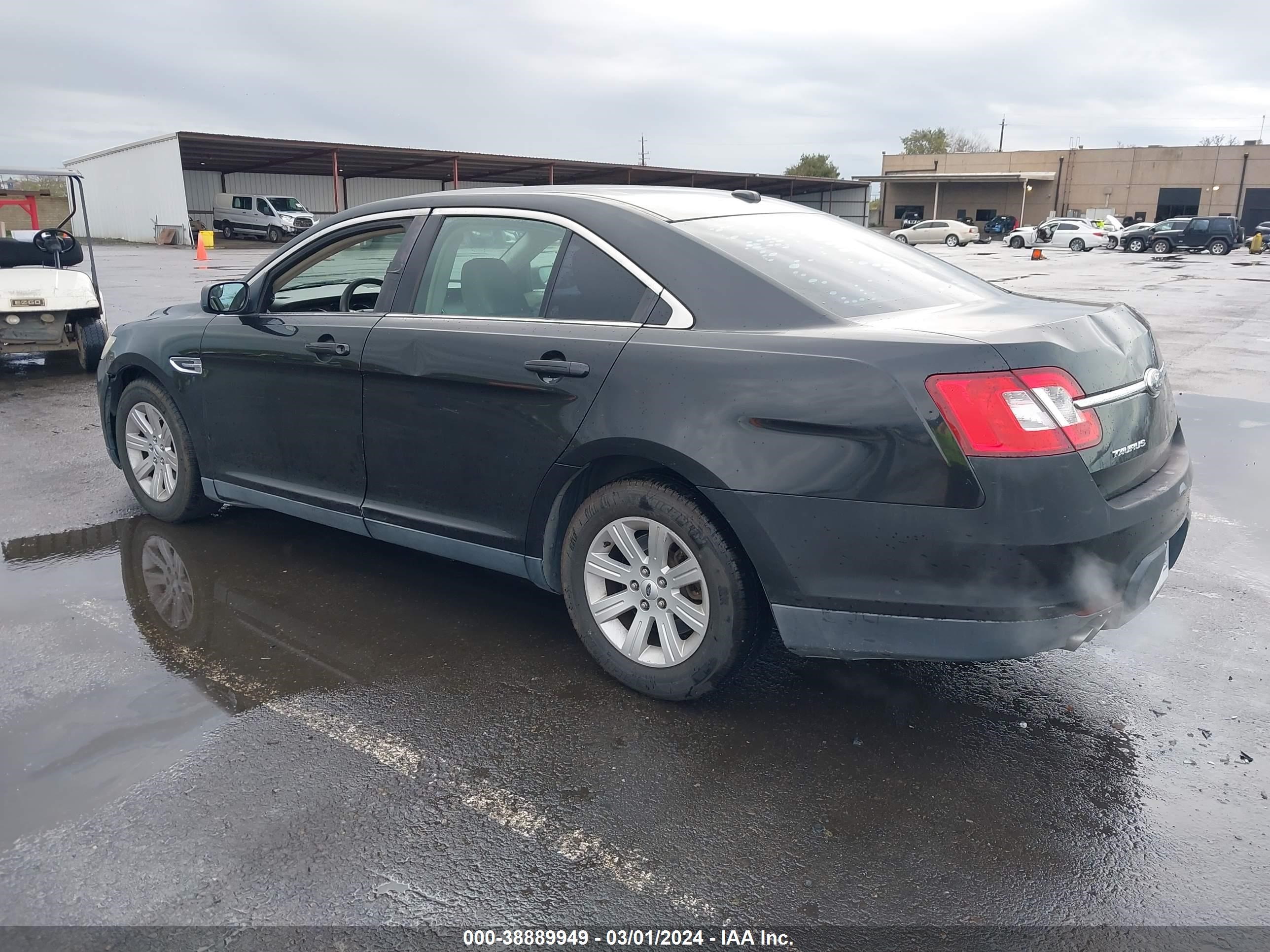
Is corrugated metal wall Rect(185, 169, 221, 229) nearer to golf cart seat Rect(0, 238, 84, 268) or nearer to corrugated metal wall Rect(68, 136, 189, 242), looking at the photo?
corrugated metal wall Rect(68, 136, 189, 242)

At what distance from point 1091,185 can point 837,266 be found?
8093 centimetres

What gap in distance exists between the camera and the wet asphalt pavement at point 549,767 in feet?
8.21

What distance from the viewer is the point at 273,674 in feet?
12.0

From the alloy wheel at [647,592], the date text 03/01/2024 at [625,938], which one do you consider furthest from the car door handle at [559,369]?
the date text 03/01/2024 at [625,938]

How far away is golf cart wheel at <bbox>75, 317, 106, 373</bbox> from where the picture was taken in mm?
10156

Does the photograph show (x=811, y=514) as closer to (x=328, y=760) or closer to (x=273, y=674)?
(x=328, y=760)

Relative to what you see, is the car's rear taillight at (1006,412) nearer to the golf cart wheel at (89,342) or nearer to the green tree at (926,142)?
the golf cart wheel at (89,342)

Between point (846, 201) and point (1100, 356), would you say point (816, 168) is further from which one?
point (1100, 356)

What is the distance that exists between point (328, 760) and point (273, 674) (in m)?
0.70

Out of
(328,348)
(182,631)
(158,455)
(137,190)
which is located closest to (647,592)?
(328,348)

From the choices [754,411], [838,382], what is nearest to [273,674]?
[754,411]

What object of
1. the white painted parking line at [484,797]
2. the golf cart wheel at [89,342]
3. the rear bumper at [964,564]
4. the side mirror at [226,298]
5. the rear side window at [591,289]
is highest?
the rear side window at [591,289]

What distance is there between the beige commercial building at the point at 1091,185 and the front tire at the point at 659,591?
72.5 m

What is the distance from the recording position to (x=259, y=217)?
139ft
